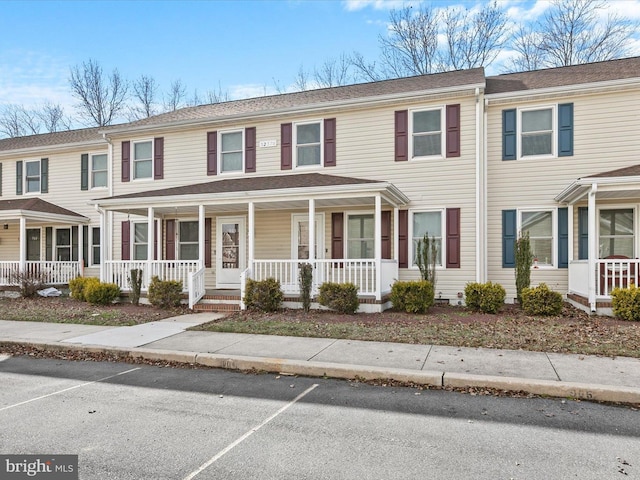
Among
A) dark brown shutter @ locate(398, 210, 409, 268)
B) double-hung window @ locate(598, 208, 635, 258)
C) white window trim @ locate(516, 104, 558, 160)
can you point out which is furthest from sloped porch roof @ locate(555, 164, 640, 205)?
dark brown shutter @ locate(398, 210, 409, 268)

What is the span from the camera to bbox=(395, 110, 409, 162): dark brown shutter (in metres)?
11.9

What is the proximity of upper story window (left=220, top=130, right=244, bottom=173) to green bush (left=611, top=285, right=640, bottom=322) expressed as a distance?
33.8 feet

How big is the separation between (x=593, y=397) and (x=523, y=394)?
2.22ft

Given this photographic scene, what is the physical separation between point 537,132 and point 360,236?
5363mm

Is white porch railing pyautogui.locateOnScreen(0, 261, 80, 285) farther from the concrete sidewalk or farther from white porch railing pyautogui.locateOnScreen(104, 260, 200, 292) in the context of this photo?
the concrete sidewalk

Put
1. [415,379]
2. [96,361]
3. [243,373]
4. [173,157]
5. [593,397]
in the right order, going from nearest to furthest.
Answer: [593,397] < [415,379] < [243,373] < [96,361] < [173,157]

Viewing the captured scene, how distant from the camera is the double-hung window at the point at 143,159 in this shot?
14.5 m

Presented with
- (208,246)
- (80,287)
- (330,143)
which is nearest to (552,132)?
(330,143)

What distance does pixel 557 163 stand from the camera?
438 inches

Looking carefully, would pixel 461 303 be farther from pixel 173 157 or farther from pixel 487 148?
pixel 173 157

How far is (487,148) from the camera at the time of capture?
1159 cm

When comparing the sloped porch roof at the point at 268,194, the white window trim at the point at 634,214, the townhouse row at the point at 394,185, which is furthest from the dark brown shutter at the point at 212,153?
the white window trim at the point at 634,214

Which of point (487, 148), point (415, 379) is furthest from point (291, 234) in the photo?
point (415, 379)

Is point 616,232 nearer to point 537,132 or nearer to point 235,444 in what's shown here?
point 537,132
